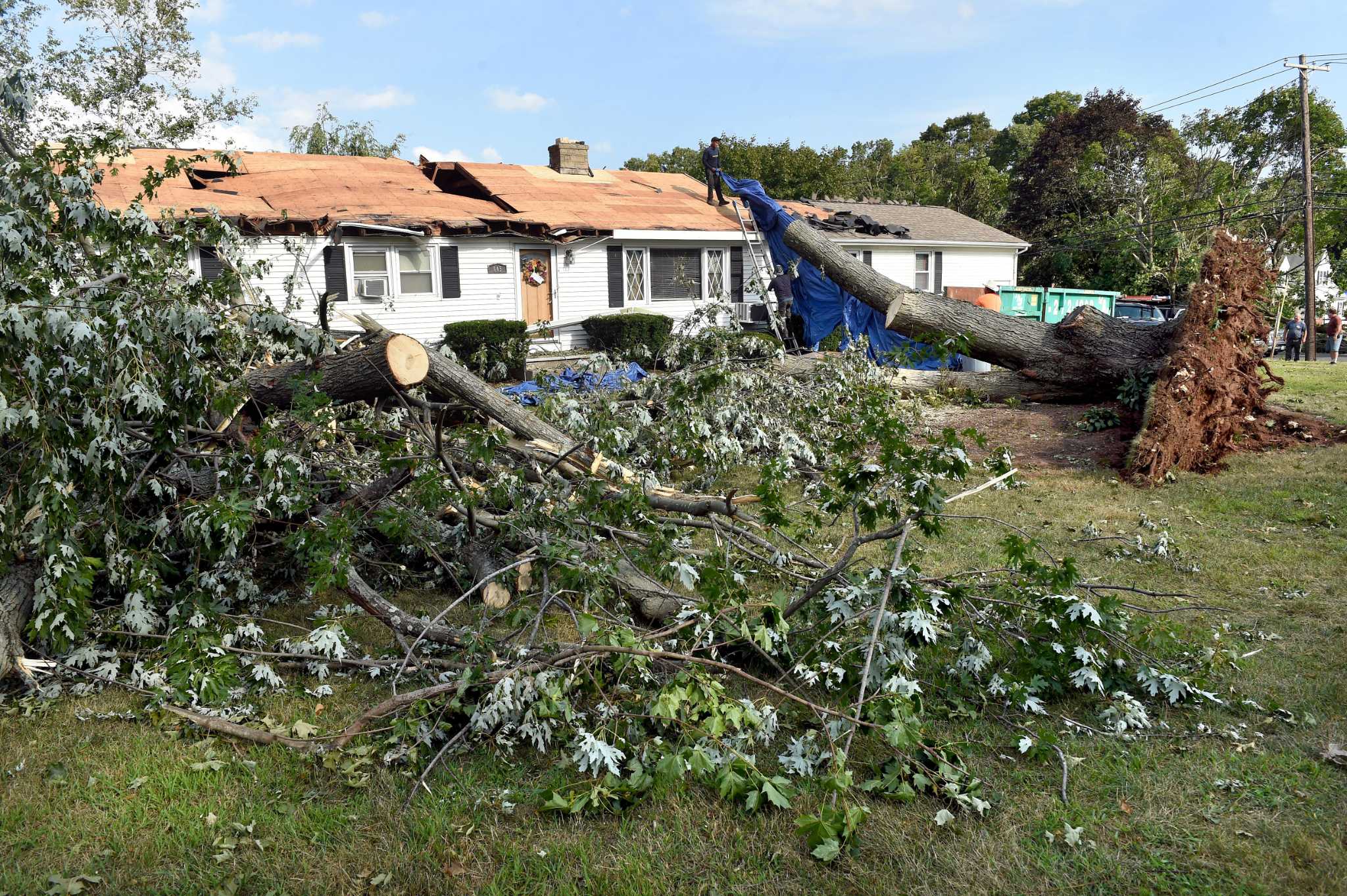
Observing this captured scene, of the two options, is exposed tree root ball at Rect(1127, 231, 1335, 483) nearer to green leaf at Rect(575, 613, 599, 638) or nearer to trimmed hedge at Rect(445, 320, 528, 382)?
green leaf at Rect(575, 613, 599, 638)

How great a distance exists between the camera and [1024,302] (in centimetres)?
2038

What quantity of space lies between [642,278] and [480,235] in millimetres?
3766

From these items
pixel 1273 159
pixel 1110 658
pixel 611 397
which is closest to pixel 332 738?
pixel 1110 658

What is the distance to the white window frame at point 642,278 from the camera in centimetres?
1928

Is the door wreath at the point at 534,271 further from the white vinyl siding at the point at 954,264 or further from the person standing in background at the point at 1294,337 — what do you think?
the person standing in background at the point at 1294,337

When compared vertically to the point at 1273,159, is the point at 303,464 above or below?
below

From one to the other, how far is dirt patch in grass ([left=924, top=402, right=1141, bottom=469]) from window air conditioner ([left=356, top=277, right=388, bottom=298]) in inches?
402

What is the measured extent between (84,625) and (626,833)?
8.49 ft

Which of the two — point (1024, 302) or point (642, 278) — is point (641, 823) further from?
point (1024, 302)

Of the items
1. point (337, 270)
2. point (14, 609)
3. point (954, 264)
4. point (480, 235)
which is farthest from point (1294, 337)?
point (14, 609)

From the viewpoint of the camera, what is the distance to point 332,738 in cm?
335

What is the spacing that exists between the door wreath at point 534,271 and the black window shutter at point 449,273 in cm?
140

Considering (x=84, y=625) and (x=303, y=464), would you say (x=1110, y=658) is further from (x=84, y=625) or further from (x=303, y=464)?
(x=84, y=625)

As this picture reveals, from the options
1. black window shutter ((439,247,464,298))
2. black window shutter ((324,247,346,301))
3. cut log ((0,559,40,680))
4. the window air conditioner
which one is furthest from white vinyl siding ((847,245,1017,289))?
cut log ((0,559,40,680))
